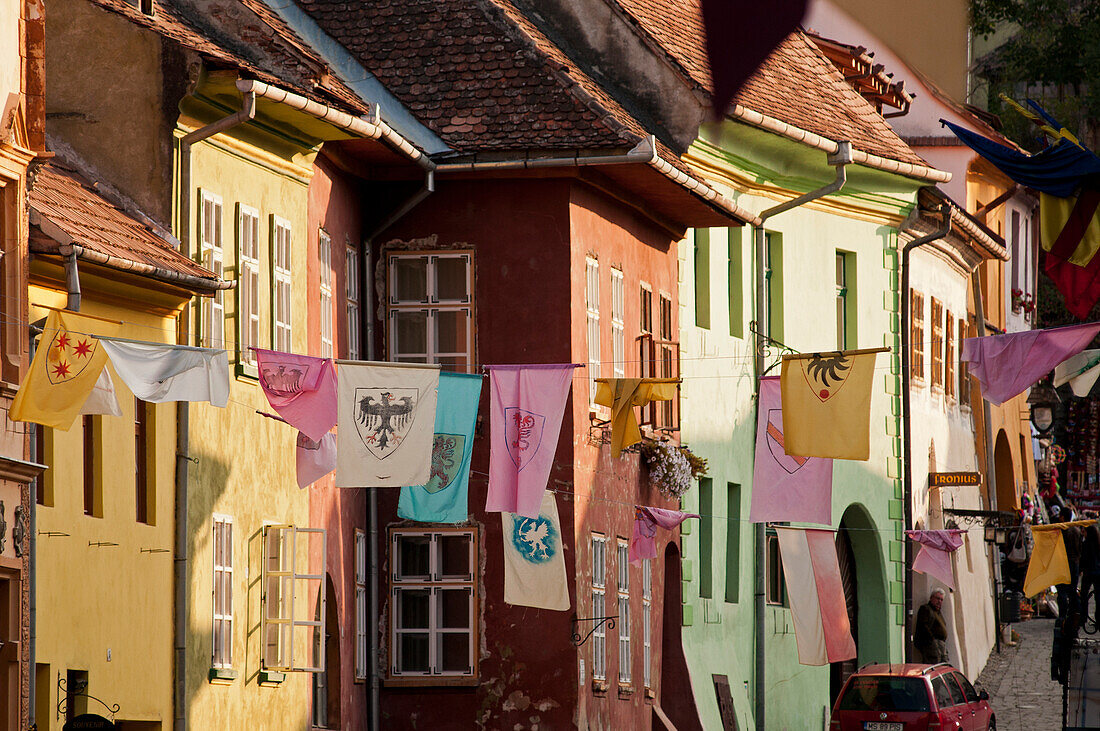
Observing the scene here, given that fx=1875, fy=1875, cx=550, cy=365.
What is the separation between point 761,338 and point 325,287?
935cm

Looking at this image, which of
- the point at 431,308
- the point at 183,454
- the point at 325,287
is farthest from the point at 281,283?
the point at 431,308

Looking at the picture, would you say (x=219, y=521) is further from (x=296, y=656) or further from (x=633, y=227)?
(x=633, y=227)

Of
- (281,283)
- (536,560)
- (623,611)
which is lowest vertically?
(623,611)

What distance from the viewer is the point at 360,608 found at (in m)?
19.8

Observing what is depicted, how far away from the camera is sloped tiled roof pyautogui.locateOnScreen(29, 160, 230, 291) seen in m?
13.8

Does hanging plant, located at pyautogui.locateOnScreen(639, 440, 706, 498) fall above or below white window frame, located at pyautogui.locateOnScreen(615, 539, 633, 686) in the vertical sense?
above

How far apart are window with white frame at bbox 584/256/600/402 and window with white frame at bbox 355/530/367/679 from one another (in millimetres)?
3053

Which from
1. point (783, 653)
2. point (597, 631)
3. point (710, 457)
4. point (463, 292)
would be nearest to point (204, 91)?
point (463, 292)

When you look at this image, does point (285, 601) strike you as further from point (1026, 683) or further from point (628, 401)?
point (1026, 683)

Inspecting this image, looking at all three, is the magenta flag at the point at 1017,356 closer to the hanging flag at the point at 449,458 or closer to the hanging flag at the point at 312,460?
the hanging flag at the point at 449,458

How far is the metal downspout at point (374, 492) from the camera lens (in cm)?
1964

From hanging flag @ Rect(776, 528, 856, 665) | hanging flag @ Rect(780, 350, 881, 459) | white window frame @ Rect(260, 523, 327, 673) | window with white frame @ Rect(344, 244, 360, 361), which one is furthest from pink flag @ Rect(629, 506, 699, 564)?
white window frame @ Rect(260, 523, 327, 673)

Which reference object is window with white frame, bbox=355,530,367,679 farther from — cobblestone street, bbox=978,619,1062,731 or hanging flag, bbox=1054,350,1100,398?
cobblestone street, bbox=978,619,1062,731

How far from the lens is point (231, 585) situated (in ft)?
54.4
